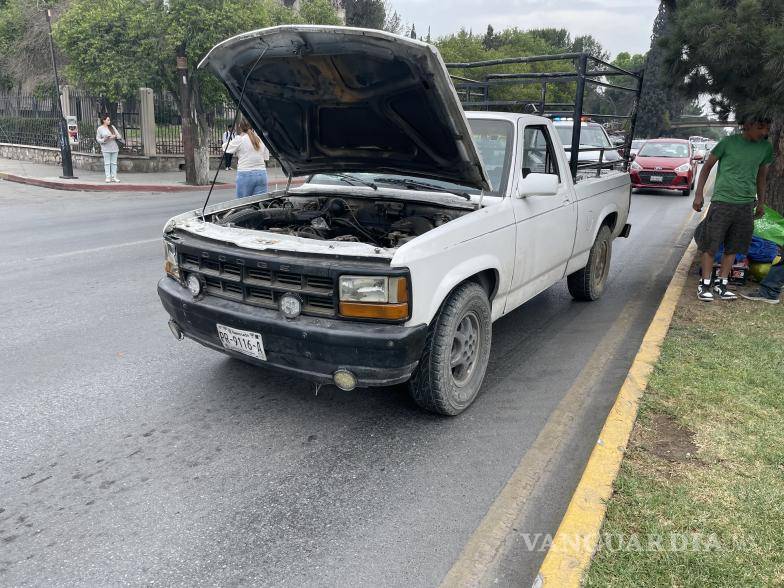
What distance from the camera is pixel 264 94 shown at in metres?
4.59

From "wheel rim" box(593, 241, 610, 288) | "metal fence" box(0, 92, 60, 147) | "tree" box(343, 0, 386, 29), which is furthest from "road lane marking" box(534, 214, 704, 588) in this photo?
"tree" box(343, 0, 386, 29)

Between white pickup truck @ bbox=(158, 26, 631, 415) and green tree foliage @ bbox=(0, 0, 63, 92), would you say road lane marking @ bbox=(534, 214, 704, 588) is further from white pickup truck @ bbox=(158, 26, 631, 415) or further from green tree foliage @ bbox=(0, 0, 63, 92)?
green tree foliage @ bbox=(0, 0, 63, 92)

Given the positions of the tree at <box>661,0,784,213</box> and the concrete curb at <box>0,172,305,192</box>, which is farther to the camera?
the concrete curb at <box>0,172,305,192</box>

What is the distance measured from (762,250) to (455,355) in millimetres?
4340

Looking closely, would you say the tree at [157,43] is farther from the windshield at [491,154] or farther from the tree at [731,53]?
the windshield at [491,154]

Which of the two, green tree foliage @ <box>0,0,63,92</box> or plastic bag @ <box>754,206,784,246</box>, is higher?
green tree foliage @ <box>0,0,63,92</box>

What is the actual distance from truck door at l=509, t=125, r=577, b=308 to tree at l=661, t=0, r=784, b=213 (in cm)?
178

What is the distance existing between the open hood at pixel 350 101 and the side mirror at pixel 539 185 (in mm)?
268

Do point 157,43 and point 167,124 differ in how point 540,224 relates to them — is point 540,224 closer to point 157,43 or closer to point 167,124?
point 157,43

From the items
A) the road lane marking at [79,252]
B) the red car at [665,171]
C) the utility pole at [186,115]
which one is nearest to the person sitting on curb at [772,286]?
the road lane marking at [79,252]

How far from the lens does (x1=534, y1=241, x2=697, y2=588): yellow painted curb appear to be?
2467 millimetres

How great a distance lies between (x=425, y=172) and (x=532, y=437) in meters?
2.03

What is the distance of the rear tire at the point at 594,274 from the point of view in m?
6.25

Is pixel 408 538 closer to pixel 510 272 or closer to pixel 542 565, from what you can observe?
pixel 542 565
